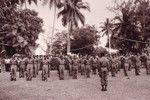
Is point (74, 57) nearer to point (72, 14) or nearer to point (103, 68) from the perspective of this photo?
point (103, 68)

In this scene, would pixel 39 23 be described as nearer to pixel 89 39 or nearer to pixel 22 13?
pixel 89 39

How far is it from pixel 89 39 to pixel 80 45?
228 centimetres

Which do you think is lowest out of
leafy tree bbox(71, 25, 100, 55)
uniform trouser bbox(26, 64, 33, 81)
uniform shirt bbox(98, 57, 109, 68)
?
uniform trouser bbox(26, 64, 33, 81)

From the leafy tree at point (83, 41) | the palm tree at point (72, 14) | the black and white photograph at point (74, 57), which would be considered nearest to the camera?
the black and white photograph at point (74, 57)

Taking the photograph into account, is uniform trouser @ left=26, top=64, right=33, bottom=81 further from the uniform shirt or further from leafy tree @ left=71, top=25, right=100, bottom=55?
leafy tree @ left=71, top=25, right=100, bottom=55

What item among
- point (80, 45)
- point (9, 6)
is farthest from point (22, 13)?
point (80, 45)

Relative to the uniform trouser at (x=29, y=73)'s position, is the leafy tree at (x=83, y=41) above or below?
above

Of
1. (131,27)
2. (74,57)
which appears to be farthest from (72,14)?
(74,57)

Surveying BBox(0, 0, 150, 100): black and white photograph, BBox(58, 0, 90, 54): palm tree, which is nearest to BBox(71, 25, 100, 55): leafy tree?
BBox(0, 0, 150, 100): black and white photograph

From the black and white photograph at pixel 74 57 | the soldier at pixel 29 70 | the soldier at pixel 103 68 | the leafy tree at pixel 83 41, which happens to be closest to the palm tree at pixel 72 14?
the black and white photograph at pixel 74 57

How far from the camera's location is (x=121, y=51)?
57.3 meters

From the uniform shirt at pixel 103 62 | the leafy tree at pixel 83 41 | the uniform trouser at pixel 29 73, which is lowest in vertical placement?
the uniform trouser at pixel 29 73

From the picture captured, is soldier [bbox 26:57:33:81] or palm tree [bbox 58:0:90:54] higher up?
palm tree [bbox 58:0:90:54]

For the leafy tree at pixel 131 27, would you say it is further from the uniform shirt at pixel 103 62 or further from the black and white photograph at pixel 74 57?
the uniform shirt at pixel 103 62
